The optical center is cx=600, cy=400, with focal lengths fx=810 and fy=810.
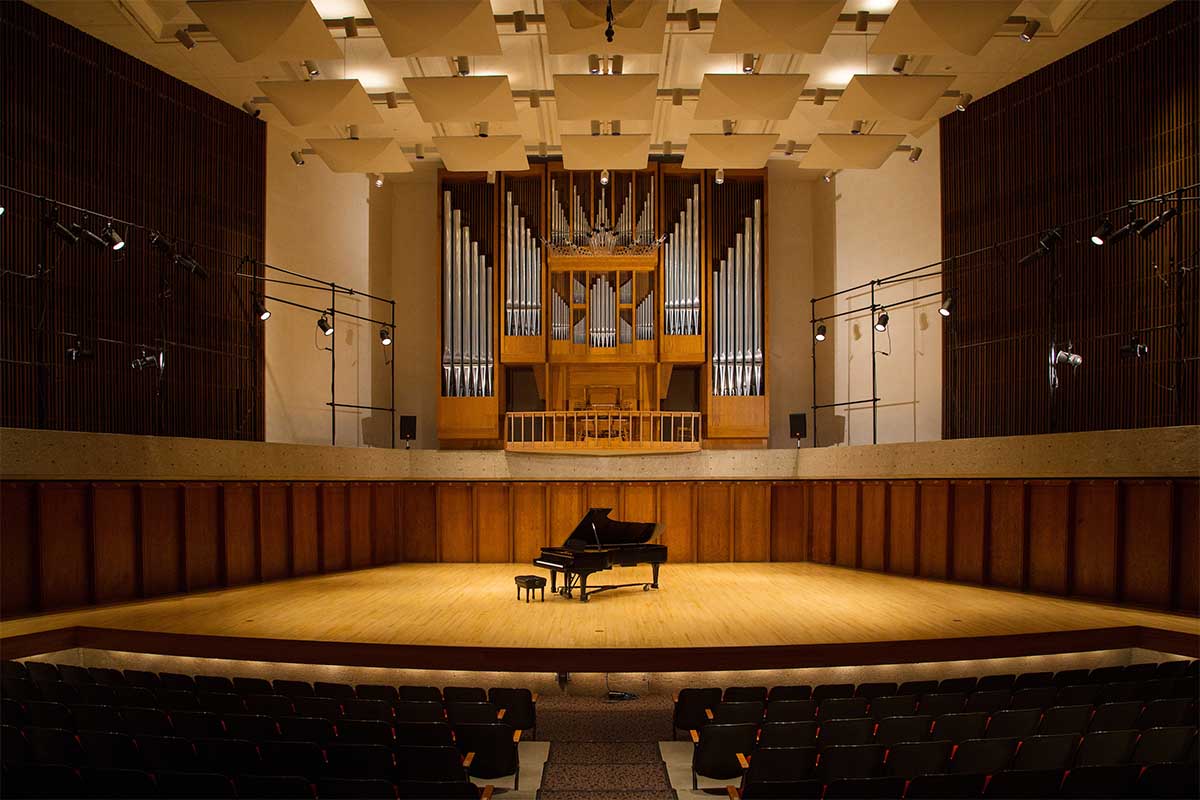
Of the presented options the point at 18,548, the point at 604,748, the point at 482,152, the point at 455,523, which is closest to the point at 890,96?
the point at 482,152

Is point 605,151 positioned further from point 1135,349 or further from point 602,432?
point 1135,349

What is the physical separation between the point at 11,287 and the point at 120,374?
1318 millimetres

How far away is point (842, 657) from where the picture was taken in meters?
6.00

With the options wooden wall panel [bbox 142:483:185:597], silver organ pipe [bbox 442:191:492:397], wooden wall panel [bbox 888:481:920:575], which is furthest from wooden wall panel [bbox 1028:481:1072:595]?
wooden wall panel [bbox 142:483:185:597]

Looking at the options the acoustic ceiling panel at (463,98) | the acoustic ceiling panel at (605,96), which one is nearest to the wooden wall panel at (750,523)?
the acoustic ceiling panel at (605,96)

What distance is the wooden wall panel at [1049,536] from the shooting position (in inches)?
315

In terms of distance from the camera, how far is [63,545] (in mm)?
7461

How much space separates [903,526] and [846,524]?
A: 3.43ft

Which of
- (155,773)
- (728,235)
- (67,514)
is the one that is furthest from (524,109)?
(155,773)

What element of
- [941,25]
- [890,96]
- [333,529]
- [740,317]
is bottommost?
[333,529]

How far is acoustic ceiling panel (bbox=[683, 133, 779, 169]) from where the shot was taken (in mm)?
9523

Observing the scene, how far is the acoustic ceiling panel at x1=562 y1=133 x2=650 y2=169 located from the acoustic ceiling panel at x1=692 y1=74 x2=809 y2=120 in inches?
34.9

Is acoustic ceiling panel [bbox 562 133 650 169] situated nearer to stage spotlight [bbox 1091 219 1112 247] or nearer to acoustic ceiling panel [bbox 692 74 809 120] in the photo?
acoustic ceiling panel [bbox 692 74 809 120]

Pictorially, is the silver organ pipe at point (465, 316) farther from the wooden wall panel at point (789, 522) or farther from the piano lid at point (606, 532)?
the wooden wall panel at point (789, 522)
